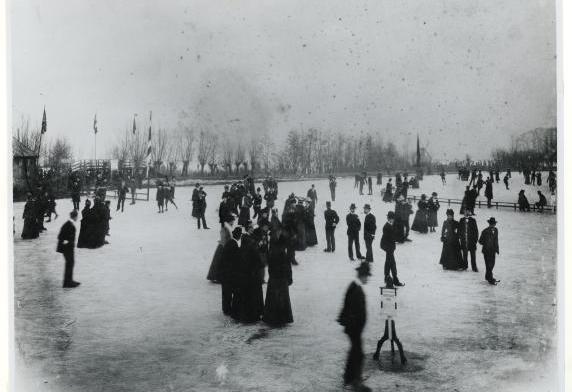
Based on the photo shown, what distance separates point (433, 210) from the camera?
35.4 ft

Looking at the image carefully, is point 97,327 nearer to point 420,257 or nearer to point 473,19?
point 420,257

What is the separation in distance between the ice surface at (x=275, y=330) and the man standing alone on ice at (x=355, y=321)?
0.11m

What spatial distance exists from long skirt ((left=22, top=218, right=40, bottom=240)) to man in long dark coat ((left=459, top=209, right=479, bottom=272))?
769 centimetres

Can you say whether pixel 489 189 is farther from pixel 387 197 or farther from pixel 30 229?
pixel 30 229

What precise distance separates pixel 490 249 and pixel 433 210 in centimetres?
270

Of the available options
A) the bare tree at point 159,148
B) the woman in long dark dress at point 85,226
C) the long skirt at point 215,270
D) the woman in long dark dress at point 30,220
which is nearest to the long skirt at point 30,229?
the woman in long dark dress at point 30,220

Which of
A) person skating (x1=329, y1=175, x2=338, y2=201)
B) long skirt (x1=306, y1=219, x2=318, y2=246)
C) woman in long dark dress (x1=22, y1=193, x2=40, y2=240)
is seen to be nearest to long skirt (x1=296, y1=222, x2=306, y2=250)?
long skirt (x1=306, y1=219, x2=318, y2=246)

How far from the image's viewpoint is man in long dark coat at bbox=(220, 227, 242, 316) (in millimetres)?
6953

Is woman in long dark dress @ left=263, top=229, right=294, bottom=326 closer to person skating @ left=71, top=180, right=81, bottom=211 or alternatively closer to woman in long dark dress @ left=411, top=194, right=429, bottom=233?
woman in long dark dress @ left=411, top=194, right=429, bottom=233

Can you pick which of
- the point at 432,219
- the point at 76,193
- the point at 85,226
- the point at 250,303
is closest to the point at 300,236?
the point at 432,219

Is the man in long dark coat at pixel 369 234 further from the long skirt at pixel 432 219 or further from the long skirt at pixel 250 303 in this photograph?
the long skirt at pixel 250 303

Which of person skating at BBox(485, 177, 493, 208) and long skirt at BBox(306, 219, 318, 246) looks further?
person skating at BBox(485, 177, 493, 208)

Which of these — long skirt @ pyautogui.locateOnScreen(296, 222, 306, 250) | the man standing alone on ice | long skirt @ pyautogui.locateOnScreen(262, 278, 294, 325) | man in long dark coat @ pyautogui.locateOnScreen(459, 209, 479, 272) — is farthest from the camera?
long skirt @ pyautogui.locateOnScreen(296, 222, 306, 250)

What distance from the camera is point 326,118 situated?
870cm
